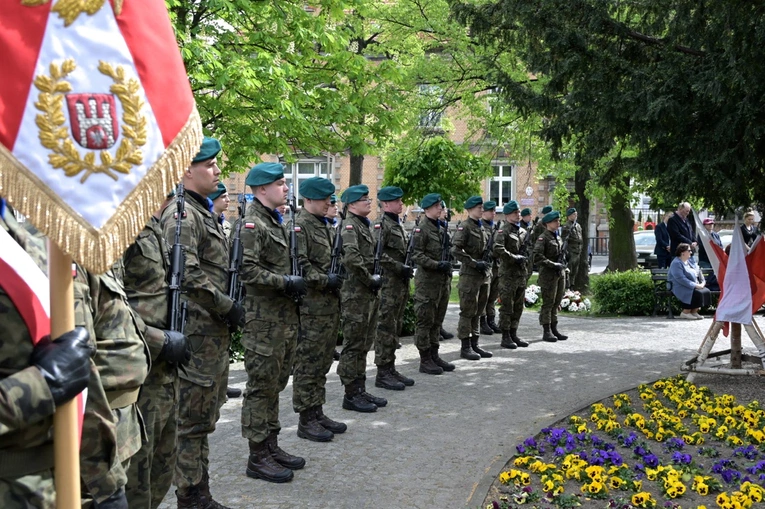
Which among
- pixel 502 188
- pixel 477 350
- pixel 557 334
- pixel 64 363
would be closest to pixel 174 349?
pixel 64 363

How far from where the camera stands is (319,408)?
7.42m

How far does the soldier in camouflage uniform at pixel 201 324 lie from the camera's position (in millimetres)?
5004

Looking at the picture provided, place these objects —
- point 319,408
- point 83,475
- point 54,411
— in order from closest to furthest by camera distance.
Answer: point 54,411, point 83,475, point 319,408

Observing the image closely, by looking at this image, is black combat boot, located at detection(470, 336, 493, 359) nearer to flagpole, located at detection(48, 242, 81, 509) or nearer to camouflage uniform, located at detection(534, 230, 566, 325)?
camouflage uniform, located at detection(534, 230, 566, 325)

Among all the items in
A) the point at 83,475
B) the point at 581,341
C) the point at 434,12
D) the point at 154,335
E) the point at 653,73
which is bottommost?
the point at 581,341

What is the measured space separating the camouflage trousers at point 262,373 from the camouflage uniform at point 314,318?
39.7 inches

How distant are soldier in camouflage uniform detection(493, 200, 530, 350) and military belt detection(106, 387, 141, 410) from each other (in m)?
9.94

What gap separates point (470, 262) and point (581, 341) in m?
3.14

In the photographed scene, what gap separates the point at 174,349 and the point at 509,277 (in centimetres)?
962

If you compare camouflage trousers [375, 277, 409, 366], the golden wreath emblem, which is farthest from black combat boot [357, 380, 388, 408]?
the golden wreath emblem

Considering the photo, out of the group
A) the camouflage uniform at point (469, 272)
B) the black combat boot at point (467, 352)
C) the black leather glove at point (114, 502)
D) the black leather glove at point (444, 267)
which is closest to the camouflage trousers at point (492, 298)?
the camouflage uniform at point (469, 272)

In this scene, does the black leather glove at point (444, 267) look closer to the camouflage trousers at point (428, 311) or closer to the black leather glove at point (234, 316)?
the camouflage trousers at point (428, 311)

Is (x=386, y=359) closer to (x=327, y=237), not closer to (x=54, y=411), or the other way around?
(x=327, y=237)

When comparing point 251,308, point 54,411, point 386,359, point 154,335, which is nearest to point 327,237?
point 251,308
